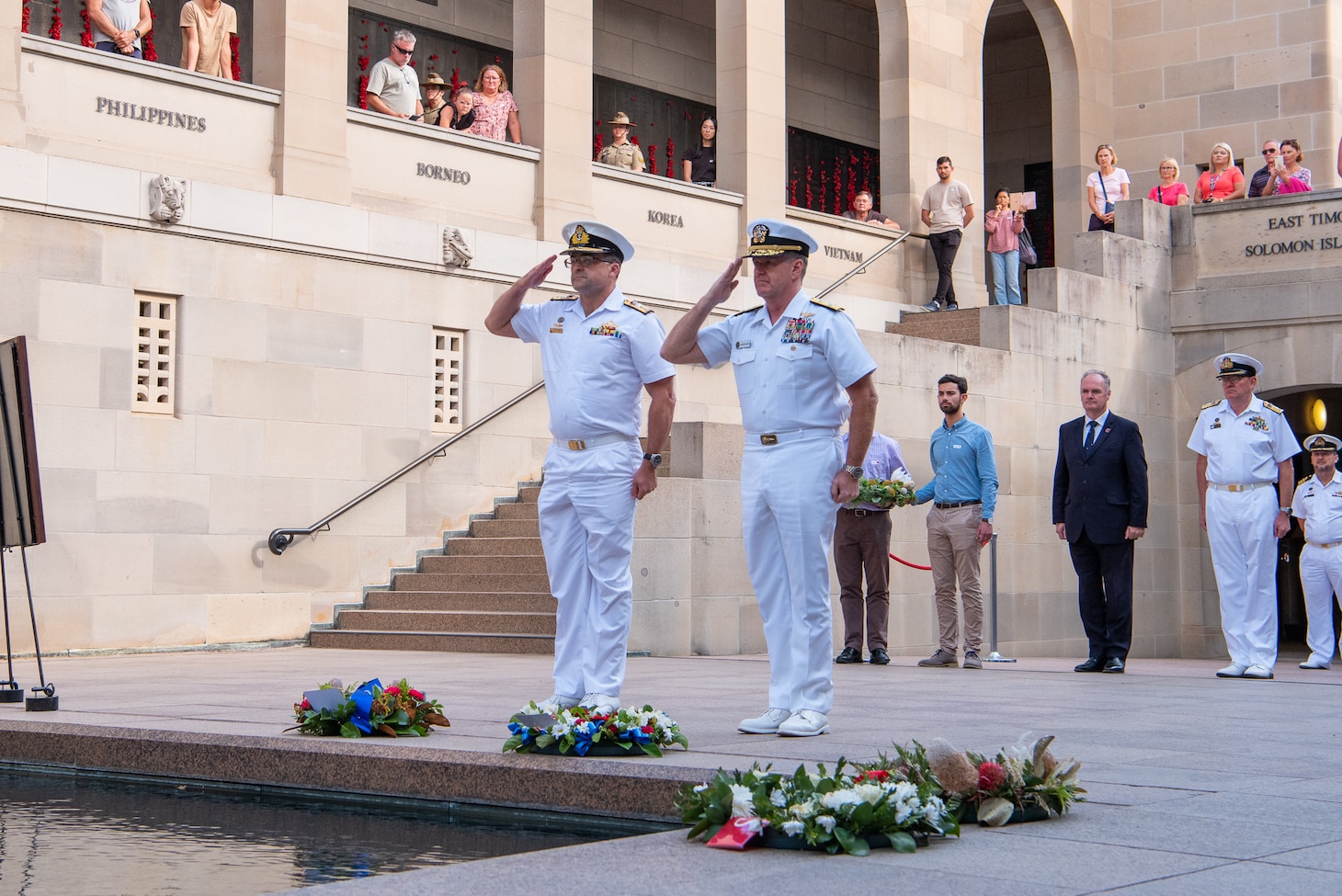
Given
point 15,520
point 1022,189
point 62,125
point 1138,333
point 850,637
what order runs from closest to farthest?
1. point 15,520
2. point 850,637
3. point 62,125
4. point 1138,333
5. point 1022,189

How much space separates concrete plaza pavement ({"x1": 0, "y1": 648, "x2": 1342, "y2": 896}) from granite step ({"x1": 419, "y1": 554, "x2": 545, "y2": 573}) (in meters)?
1.98

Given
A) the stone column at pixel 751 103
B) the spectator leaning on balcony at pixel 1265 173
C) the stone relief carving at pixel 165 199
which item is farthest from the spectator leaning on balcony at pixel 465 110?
the spectator leaning on balcony at pixel 1265 173

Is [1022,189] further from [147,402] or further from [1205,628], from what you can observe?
[147,402]

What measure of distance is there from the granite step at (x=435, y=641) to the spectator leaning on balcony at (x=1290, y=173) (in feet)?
39.7

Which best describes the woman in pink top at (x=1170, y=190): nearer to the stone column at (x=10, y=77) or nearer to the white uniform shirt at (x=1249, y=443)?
the white uniform shirt at (x=1249, y=443)

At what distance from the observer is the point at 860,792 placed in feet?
14.9

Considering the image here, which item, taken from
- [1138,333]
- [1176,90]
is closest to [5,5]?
[1138,333]

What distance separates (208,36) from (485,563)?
5.68 metres

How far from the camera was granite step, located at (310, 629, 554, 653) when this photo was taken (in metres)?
13.5

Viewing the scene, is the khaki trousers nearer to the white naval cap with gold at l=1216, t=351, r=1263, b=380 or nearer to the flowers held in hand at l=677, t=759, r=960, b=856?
the white naval cap with gold at l=1216, t=351, r=1263, b=380

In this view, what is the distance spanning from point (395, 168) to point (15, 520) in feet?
27.7

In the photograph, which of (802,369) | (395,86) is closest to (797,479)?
(802,369)

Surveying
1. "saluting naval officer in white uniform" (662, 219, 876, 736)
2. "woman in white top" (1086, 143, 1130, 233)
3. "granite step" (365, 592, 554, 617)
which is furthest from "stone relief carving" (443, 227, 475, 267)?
"saluting naval officer in white uniform" (662, 219, 876, 736)

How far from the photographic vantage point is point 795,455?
6.82 metres
